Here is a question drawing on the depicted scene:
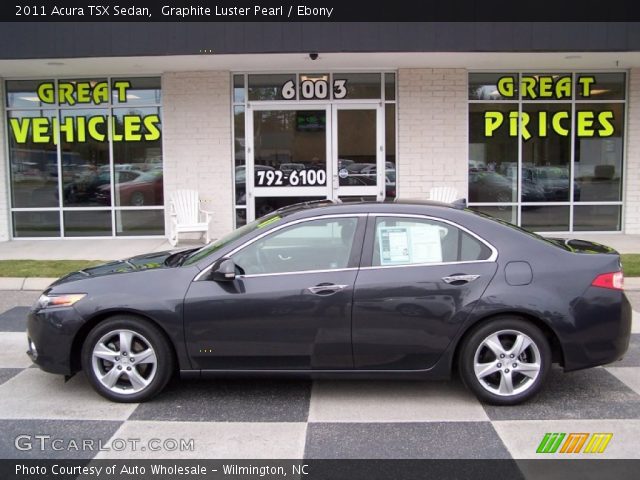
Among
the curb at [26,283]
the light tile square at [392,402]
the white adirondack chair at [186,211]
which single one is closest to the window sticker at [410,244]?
the light tile square at [392,402]

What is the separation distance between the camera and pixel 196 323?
4711mm

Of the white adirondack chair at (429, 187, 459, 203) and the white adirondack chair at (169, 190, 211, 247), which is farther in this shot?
the white adirondack chair at (429, 187, 459, 203)

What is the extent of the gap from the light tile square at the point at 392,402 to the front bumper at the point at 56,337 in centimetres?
187

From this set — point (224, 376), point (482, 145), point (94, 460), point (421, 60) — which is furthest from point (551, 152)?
point (94, 460)

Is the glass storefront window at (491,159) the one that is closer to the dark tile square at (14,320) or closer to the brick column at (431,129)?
the brick column at (431,129)

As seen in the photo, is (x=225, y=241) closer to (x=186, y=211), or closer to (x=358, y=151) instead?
(x=186, y=211)

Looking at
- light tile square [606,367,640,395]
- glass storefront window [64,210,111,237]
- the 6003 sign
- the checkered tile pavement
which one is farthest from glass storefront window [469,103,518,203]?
the checkered tile pavement

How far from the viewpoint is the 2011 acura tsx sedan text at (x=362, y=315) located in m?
4.68

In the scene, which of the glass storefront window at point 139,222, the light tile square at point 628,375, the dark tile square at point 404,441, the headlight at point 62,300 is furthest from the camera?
the glass storefront window at point 139,222

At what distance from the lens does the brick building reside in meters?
12.9

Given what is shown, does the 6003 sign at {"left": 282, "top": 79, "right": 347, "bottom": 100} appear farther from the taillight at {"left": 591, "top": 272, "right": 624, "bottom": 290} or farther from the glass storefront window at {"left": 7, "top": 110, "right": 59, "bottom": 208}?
the taillight at {"left": 591, "top": 272, "right": 624, "bottom": 290}

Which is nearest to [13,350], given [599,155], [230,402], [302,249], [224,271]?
[230,402]

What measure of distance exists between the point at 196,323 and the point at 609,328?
3033 mm
